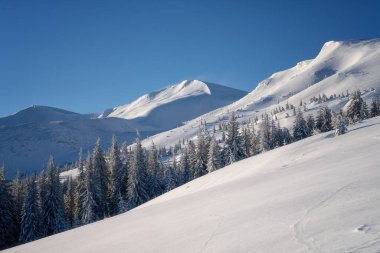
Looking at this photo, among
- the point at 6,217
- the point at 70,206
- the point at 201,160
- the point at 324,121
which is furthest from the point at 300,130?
the point at 6,217

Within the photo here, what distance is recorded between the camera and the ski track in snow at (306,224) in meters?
6.60

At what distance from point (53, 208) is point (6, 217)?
765cm

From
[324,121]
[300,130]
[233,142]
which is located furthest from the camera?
[300,130]

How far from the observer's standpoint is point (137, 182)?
50.0 meters

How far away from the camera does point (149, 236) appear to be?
11633 millimetres

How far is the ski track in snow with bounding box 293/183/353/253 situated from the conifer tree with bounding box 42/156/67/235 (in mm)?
46347

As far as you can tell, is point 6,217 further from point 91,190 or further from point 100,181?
point 100,181

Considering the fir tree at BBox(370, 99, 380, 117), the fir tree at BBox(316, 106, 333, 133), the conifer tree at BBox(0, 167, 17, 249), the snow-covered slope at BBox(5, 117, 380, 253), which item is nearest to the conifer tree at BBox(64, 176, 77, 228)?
the conifer tree at BBox(0, 167, 17, 249)

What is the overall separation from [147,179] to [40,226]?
1768 cm

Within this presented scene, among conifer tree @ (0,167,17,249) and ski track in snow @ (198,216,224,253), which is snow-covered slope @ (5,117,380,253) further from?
conifer tree @ (0,167,17,249)

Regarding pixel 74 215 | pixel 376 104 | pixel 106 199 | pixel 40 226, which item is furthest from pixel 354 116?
pixel 40 226

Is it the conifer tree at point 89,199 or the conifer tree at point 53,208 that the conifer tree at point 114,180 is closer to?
the conifer tree at point 89,199

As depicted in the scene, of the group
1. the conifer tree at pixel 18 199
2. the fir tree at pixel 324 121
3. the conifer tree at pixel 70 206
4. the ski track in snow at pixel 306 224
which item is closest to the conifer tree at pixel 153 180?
the conifer tree at pixel 70 206

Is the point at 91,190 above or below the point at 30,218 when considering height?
above
